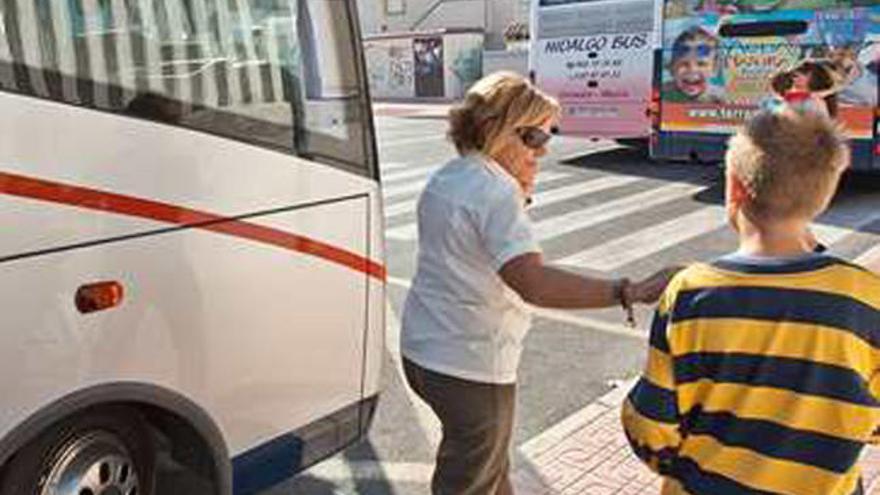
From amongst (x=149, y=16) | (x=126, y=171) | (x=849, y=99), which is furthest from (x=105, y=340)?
(x=849, y=99)

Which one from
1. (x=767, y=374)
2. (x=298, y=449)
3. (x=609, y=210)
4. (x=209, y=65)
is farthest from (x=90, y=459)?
(x=609, y=210)

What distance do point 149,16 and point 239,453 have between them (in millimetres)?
1460

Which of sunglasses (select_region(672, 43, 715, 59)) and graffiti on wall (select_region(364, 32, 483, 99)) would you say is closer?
sunglasses (select_region(672, 43, 715, 59))

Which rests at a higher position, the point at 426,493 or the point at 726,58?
the point at 726,58

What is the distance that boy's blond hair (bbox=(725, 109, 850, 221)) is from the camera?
1.91m

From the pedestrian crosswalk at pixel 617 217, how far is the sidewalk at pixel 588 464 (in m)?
3.50

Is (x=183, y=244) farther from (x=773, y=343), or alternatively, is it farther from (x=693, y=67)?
(x=693, y=67)

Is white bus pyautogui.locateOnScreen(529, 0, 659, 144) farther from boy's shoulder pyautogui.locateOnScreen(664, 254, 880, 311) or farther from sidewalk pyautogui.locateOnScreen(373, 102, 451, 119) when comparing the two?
sidewalk pyautogui.locateOnScreen(373, 102, 451, 119)

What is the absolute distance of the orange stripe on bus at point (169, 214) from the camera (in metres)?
2.73

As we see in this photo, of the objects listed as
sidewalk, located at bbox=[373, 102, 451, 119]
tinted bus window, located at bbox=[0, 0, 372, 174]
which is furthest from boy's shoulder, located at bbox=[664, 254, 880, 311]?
sidewalk, located at bbox=[373, 102, 451, 119]

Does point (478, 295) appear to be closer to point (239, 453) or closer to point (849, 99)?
point (239, 453)

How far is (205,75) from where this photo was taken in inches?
132

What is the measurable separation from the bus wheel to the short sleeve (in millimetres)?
1309

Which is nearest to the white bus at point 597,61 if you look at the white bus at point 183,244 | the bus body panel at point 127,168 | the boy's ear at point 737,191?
the white bus at point 183,244
